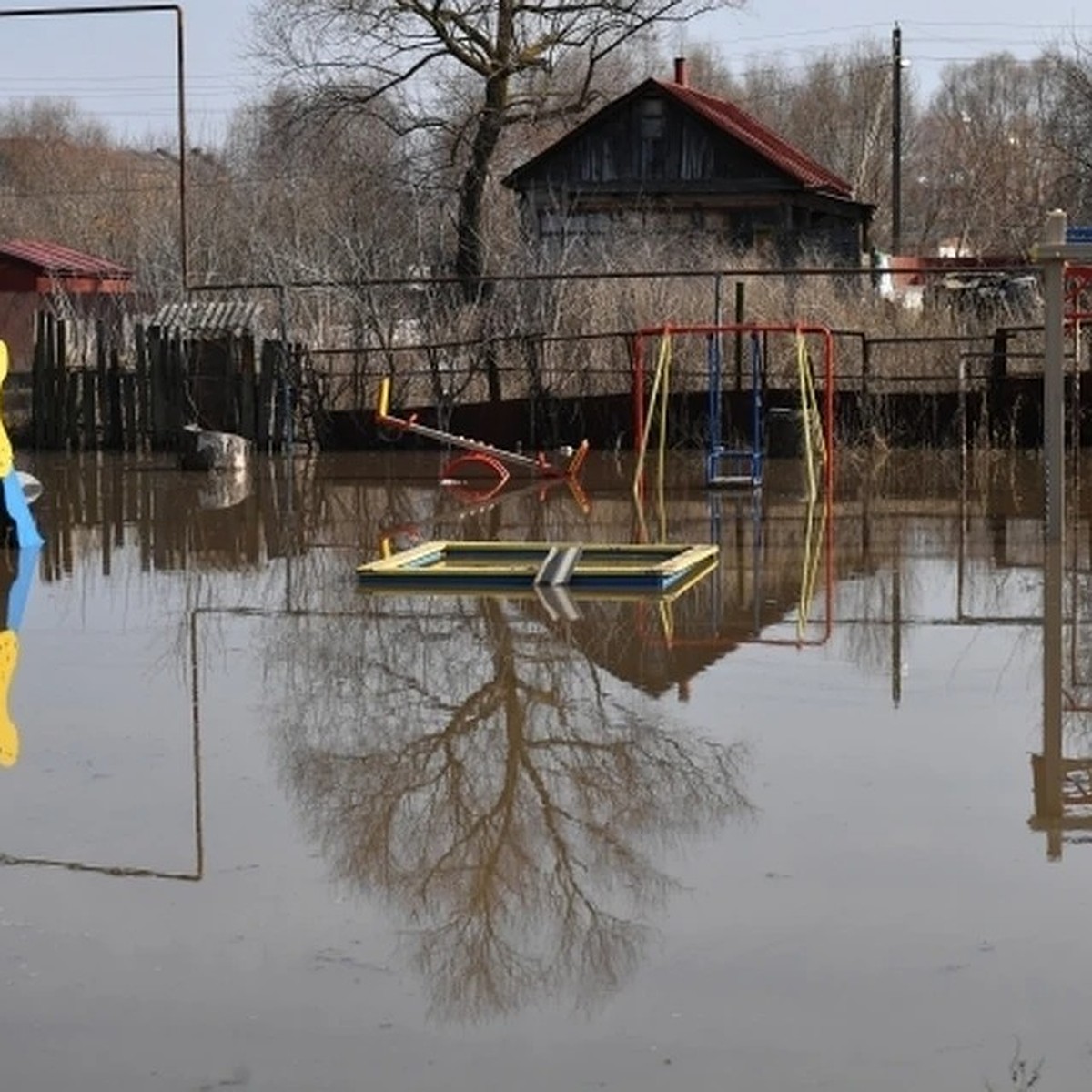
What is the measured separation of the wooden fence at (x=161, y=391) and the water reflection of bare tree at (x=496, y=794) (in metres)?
12.9

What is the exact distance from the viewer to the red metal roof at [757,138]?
43156mm

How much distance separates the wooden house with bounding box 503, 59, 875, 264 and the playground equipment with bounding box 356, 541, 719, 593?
95.4ft

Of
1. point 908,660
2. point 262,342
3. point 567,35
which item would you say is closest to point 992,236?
point 567,35

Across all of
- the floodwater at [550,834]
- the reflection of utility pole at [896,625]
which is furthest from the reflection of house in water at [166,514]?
the reflection of utility pole at [896,625]

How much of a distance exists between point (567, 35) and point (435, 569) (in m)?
26.1

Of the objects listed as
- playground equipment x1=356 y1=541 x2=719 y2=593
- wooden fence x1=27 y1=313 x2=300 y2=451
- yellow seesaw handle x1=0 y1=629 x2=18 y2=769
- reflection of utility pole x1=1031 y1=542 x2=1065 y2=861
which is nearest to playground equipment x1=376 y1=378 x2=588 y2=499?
wooden fence x1=27 y1=313 x2=300 y2=451

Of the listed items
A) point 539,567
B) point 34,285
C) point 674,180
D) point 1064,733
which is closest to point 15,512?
point 539,567

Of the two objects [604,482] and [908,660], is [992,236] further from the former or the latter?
[908,660]

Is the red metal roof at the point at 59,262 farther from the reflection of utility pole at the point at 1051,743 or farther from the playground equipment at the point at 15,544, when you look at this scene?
the reflection of utility pole at the point at 1051,743

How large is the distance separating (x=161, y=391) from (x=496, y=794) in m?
17.3

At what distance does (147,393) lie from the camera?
25.4m

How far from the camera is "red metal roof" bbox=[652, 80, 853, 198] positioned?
1699 inches

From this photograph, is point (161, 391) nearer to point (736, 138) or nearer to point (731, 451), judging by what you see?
point (731, 451)

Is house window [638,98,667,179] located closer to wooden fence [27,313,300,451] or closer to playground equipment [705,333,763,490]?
wooden fence [27,313,300,451]
